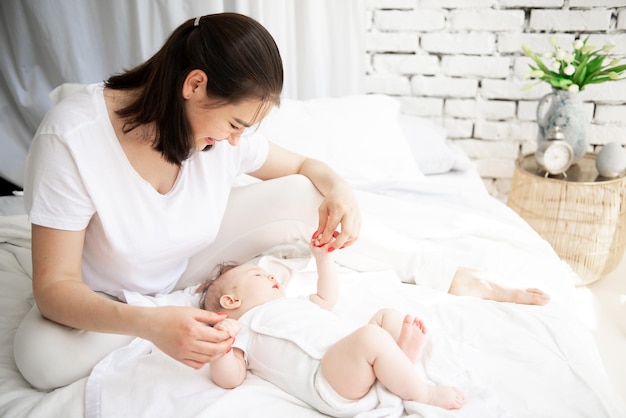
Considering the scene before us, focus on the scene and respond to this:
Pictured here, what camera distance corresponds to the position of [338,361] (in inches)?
41.1

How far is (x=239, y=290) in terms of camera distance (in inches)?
52.6

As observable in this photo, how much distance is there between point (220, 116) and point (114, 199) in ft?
0.98

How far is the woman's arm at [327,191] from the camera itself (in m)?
1.36

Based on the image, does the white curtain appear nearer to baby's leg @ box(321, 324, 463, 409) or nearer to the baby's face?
the baby's face

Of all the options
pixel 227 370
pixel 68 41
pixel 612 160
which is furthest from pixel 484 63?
pixel 227 370

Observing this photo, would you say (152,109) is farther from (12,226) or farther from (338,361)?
(12,226)


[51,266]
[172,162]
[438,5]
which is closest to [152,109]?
[172,162]

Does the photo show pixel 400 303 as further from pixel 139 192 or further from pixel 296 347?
pixel 139 192

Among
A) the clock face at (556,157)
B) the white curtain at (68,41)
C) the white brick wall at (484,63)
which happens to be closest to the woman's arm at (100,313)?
the white curtain at (68,41)

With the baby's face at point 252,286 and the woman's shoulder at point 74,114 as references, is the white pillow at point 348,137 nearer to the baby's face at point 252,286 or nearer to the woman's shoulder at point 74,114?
the baby's face at point 252,286

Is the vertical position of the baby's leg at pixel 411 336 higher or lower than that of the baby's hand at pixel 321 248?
lower

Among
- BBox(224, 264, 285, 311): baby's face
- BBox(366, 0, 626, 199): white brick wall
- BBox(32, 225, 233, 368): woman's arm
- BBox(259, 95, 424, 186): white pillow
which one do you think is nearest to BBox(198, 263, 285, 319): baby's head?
BBox(224, 264, 285, 311): baby's face

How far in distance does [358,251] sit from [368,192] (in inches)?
15.9

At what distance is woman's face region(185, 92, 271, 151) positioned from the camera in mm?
1084
